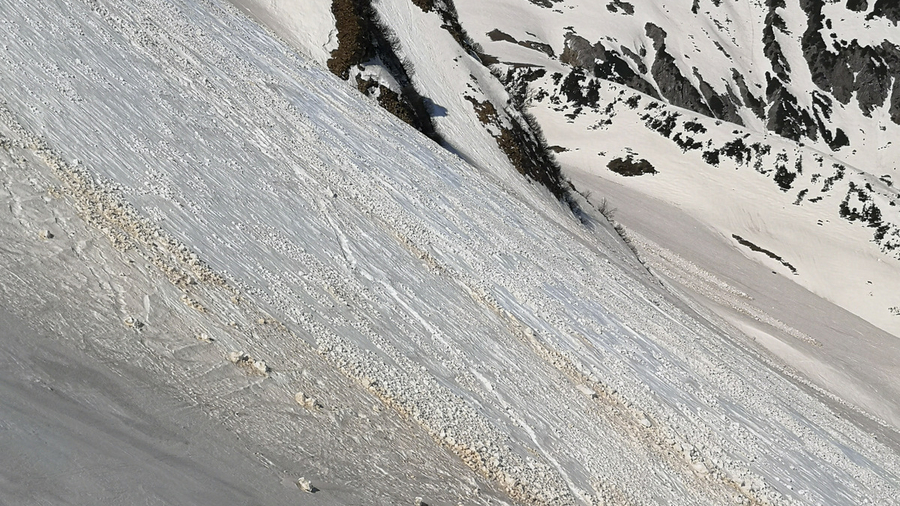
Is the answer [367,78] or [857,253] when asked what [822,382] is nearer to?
[367,78]

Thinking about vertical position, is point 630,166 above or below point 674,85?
below

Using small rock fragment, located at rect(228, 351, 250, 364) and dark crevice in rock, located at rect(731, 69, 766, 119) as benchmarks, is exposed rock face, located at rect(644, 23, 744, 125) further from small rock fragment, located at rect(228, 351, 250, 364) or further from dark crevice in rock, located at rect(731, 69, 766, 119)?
small rock fragment, located at rect(228, 351, 250, 364)

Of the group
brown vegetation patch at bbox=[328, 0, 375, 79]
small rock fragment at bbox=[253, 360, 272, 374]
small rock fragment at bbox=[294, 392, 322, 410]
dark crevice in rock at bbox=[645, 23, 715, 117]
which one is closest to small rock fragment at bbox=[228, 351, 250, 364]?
small rock fragment at bbox=[253, 360, 272, 374]

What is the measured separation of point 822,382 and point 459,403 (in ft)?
91.8

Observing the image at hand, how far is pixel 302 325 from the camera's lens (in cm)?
1477

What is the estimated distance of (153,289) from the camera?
13227 mm

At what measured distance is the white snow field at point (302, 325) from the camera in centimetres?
1048

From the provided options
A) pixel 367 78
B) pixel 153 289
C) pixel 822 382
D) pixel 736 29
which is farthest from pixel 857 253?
pixel 736 29

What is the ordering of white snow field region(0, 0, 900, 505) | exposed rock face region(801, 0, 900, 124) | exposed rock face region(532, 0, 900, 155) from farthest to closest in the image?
1. exposed rock face region(801, 0, 900, 124)
2. exposed rock face region(532, 0, 900, 155)
3. white snow field region(0, 0, 900, 505)

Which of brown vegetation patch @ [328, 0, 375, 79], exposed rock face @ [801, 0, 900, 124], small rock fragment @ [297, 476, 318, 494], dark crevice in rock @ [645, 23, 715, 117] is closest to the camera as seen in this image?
small rock fragment @ [297, 476, 318, 494]

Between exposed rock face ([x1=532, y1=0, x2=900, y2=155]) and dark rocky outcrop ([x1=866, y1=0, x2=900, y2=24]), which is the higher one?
dark rocky outcrop ([x1=866, y1=0, x2=900, y2=24])

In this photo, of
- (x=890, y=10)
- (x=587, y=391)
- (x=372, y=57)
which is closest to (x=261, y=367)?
(x=587, y=391)

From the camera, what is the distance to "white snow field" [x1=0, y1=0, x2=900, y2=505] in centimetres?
1048

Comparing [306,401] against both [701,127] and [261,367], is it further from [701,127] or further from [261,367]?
[701,127]
